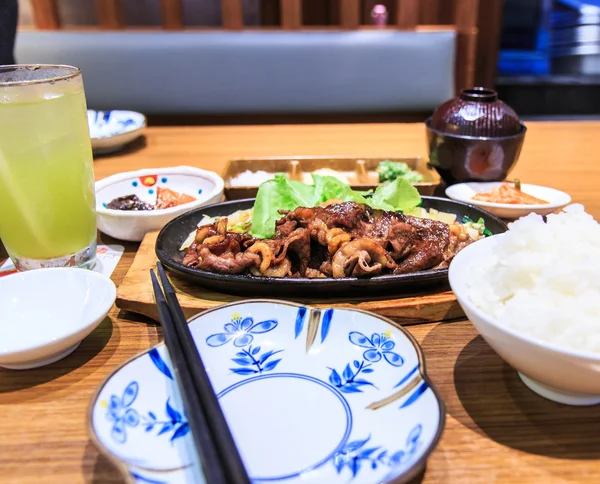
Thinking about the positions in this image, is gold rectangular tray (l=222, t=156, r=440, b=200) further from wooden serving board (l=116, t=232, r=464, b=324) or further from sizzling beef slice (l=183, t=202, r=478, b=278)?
wooden serving board (l=116, t=232, r=464, b=324)

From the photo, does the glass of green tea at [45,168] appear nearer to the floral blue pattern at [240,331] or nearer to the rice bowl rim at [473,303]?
the floral blue pattern at [240,331]

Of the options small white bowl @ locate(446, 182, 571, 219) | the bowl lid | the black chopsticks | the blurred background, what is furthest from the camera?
the blurred background

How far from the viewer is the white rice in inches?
32.9

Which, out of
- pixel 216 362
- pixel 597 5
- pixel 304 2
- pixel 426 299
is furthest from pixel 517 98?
pixel 216 362

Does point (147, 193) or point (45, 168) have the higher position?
point (45, 168)

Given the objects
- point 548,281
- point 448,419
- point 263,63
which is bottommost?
point 448,419

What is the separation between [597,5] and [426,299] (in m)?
6.53

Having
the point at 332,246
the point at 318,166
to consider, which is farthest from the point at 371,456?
the point at 318,166

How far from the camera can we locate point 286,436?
0.83 meters

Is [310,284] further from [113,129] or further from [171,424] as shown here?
[113,129]

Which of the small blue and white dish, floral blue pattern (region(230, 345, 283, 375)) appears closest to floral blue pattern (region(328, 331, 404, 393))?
floral blue pattern (region(230, 345, 283, 375))

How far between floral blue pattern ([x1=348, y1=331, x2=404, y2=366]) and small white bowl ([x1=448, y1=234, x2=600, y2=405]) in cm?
16

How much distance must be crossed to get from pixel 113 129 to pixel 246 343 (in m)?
2.08

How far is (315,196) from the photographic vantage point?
5.49ft
